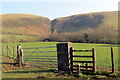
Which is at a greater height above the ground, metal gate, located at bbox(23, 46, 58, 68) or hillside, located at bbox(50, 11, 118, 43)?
hillside, located at bbox(50, 11, 118, 43)

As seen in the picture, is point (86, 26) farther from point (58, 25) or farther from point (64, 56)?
point (64, 56)

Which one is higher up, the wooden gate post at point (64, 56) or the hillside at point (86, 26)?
the hillside at point (86, 26)

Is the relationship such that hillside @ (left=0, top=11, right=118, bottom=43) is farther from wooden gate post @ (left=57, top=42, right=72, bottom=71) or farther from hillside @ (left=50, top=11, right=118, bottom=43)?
wooden gate post @ (left=57, top=42, right=72, bottom=71)

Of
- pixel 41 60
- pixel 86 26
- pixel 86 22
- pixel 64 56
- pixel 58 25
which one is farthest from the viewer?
pixel 86 22

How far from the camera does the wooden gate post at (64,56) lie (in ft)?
46.0

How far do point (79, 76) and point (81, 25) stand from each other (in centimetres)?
9119

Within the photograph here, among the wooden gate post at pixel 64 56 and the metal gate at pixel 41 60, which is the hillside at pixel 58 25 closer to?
the metal gate at pixel 41 60

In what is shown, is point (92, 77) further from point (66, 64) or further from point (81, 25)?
point (81, 25)

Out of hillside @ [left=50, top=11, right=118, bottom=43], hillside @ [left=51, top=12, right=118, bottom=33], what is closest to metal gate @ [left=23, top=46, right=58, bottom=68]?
hillside @ [left=50, top=11, right=118, bottom=43]

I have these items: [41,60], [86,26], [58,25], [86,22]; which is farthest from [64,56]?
[86,22]

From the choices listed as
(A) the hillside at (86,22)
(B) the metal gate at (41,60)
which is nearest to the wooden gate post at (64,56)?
(B) the metal gate at (41,60)

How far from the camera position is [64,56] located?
14219 millimetres

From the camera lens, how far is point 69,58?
14.0 metres

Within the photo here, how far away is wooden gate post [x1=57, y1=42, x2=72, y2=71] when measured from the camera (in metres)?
14.0
